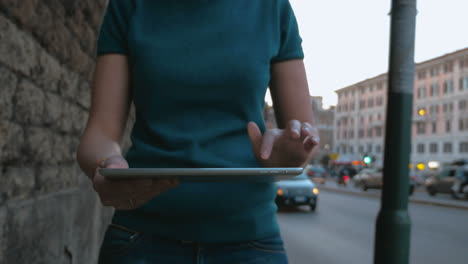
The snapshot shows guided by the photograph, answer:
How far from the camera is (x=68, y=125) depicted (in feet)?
10.0

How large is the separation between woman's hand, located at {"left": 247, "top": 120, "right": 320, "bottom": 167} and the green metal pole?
258cm

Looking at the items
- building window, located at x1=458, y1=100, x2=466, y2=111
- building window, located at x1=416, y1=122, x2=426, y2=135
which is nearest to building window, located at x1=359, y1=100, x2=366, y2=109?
building window, located at x1=416, y1=122, x2=426, y2=135

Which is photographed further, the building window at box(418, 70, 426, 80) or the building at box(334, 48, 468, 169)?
the building window at box(418, 70, 426, 80)

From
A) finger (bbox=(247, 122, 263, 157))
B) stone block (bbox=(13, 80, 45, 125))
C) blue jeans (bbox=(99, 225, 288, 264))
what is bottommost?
blue jeans (bbox=(99, 225, 288, 264))

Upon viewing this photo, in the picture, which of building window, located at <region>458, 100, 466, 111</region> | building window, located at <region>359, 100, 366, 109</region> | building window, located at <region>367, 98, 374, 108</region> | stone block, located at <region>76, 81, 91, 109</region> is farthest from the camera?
building window, located at <region>359, 100, 366, 109</region>

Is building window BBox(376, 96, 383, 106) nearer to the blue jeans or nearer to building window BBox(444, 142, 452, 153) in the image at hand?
building window BBox(444, 142, 452, 153)

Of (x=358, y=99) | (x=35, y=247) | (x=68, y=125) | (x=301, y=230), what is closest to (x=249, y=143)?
(x=35, y=247)

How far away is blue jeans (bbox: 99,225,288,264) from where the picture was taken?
1018 mm

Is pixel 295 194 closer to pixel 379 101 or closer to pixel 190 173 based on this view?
pixel 190 173

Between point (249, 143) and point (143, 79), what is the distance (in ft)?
1.06

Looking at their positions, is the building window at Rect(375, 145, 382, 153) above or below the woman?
above

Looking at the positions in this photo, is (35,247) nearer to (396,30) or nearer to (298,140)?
(298,140)

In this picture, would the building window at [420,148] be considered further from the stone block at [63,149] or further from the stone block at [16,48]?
the stone block at [16,48]

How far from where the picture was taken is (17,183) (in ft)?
7.04
